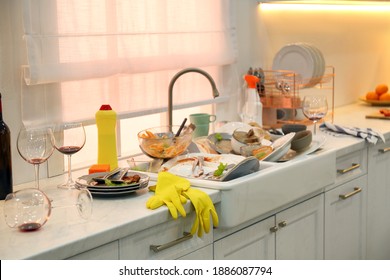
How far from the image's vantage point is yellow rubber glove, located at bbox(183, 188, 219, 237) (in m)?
2.25

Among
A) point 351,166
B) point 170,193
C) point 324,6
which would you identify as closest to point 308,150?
point 351,166

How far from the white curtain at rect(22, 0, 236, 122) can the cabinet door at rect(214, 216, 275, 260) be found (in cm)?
72

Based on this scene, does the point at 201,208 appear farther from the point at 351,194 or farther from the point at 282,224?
the point at 351,194

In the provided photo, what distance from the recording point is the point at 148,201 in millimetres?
2189

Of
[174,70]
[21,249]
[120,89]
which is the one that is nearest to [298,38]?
[174,70]

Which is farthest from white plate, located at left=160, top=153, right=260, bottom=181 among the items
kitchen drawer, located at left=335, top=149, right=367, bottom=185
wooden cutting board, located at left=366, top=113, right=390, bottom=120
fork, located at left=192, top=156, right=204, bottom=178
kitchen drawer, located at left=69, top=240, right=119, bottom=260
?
wooden cutting board, located at left=366, top=113, right=390, bottom=120

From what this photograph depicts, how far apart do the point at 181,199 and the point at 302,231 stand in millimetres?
860

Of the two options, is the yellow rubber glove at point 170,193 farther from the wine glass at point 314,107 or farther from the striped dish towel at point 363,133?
the striped dish towel at point 363,133

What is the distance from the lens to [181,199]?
2221 millimetres

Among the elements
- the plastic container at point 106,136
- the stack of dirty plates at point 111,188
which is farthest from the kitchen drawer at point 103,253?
the plastic container at point 106,136

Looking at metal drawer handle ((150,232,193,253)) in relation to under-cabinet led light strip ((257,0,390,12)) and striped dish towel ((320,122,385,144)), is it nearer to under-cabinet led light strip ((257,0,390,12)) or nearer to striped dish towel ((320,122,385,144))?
striped dish towel ((320,122,385,144))

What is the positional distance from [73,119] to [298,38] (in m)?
1.81

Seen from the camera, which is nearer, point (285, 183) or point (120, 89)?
point (285, 183)
